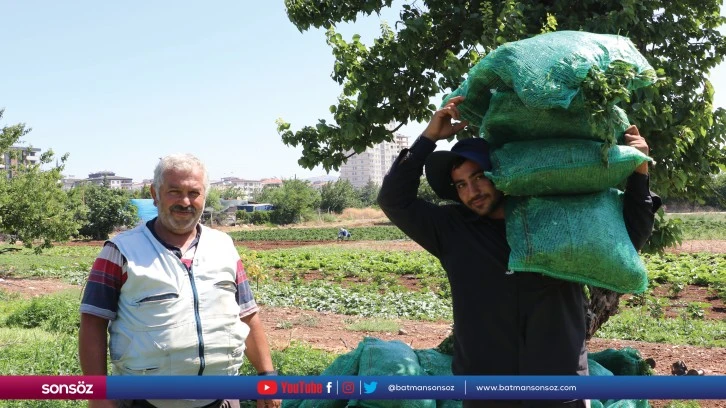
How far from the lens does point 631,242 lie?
258cm

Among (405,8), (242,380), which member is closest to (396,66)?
(405,8)

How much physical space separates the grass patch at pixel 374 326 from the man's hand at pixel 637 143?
7.86 metres

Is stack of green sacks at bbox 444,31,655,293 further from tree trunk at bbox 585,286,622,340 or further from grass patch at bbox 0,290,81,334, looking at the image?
grass patch at bbox 0,290,81,334

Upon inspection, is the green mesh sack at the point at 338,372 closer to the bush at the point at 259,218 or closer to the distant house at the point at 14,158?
the distant house at the point at 14,158

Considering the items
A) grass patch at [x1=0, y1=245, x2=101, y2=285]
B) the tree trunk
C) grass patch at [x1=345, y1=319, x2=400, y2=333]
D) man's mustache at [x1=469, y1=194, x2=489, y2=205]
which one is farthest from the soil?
grass patch at [x1=0, y1=245, x2=101, y2=285]

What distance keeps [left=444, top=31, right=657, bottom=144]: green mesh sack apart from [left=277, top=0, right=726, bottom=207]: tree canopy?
1616 millimetres

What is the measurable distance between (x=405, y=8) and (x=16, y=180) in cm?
1691

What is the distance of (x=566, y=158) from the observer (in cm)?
255

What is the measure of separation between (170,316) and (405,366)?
2102mm

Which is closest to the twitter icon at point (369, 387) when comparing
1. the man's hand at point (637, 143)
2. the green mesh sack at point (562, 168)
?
the green mesh sack at point (562, 168)

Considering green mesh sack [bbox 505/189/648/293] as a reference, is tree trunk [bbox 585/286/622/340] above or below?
below

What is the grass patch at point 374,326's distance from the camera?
33.8 ft

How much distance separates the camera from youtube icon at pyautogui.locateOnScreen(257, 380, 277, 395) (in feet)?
6.51

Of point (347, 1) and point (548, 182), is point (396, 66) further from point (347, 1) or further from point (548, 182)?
point (548, 182)
